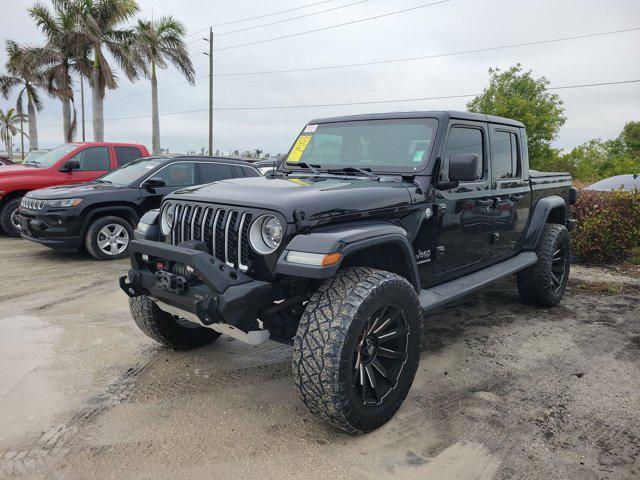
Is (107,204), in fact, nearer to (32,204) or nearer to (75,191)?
(75,191)

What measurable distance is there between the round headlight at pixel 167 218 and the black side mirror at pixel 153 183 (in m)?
4.27

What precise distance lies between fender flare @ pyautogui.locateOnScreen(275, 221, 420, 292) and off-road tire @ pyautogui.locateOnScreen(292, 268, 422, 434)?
0.16 m

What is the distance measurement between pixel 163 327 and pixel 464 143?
9.52 feet

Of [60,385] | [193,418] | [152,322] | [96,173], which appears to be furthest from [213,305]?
[96,173]

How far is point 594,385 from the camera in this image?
3.54 metres

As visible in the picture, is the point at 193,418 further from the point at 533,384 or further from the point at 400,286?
the point at 533,384

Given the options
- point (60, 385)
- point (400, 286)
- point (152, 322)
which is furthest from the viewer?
point (152, 322)

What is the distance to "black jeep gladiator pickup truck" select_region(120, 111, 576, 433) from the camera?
8.57 feet

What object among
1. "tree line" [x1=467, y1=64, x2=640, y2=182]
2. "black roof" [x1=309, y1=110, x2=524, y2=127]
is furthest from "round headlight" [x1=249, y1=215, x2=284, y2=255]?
"tree line" [x1=467, y1=64, x2=640, y2=182]

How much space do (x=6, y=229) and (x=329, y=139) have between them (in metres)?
8.07

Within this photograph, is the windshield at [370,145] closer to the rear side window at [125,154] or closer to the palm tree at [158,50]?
the rear side window at [125,154]

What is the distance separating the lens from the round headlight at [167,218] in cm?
340

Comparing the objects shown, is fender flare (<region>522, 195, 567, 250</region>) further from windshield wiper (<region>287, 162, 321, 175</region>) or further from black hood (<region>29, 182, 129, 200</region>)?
black hood (<region>29, 182, 129, 200</region>)

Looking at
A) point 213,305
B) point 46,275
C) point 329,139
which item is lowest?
point 46,275
